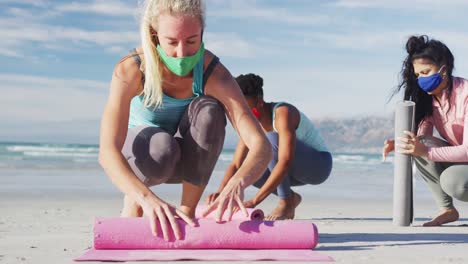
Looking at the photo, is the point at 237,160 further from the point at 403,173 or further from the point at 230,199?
the point at 230,199

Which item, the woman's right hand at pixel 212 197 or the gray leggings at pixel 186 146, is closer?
the gray leggings at pixel 186 146

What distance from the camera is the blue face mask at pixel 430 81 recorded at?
4.88 meters

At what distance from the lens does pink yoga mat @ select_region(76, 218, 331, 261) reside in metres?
3.39

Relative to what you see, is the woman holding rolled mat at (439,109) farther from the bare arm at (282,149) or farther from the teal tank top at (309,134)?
the teal tank top at (309,134)

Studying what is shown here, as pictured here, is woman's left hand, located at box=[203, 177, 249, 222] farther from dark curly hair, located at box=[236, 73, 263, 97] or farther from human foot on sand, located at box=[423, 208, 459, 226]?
human foot on sand, located at box=[423, 208, 459, 226]

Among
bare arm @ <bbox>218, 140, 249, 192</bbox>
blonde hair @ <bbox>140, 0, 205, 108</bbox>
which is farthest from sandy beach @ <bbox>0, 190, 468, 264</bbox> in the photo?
blonde hair @ <bbox>140, 0, 205, 108</bbox>

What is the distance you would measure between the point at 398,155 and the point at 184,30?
226 centimetres

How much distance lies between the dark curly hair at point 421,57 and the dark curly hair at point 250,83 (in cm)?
108

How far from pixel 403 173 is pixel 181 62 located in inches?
89.1

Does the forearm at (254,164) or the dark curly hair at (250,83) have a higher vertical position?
the dark curly hair at (250,83)

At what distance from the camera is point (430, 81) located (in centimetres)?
490

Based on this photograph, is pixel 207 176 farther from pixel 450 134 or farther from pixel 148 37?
pixel 450 134

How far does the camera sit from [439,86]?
4930 millimetres

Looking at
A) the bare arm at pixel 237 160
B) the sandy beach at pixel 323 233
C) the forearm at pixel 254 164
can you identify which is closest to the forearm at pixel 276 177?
the bare arm at pixel 237 160
